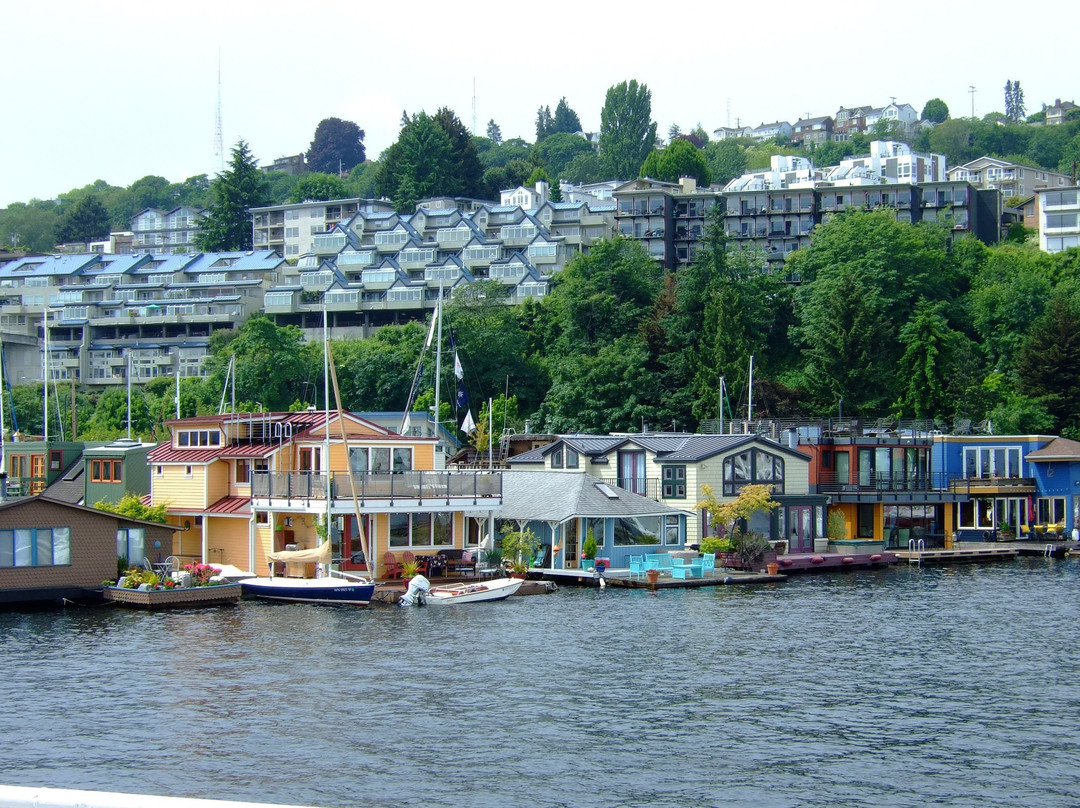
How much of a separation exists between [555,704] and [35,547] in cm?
2223

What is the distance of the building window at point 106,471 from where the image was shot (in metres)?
58.3

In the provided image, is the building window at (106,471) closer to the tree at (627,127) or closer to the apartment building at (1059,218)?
the apartment building at (1059,218)

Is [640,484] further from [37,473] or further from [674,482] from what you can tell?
[37,473]

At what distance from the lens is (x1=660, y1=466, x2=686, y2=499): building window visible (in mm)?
60906

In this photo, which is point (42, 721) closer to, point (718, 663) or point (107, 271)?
point (718, 663)

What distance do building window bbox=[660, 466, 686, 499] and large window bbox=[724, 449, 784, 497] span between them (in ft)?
6.61

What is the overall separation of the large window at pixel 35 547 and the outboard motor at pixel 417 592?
454 inches

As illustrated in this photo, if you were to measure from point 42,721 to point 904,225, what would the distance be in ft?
304

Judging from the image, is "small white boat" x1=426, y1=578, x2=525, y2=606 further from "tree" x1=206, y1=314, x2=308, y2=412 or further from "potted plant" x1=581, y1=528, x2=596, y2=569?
"tree" x1=206, y1=314, x2=308, y2=412

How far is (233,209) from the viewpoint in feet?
573

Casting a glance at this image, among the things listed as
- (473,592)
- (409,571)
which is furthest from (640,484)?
(473,592)

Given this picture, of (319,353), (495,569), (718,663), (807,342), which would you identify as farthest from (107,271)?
(718,663)

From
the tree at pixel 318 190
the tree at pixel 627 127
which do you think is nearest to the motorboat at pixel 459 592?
the tree at pixel 318 190

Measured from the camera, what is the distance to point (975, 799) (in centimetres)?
2412
